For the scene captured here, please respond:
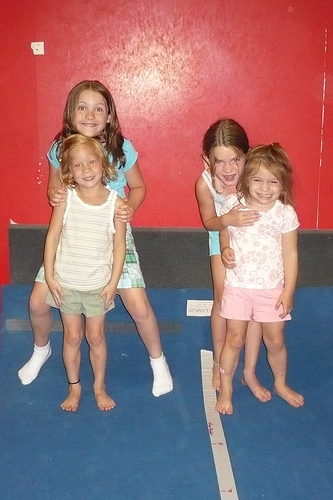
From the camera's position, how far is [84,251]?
256 centimetres

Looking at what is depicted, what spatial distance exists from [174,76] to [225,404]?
1678 mm

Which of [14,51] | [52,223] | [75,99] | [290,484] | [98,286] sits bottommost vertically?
[290,484]

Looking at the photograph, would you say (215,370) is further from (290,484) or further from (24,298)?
(24,298)

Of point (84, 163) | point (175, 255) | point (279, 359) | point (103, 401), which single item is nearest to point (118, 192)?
point (84, 163)

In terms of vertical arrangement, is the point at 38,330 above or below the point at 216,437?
above

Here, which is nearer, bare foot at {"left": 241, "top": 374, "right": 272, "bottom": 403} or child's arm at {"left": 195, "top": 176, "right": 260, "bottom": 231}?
child's arm at {"left": 195, "top": 176, "right": 260, "bottom": 231}

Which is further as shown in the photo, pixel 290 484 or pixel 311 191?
pixel 311 191

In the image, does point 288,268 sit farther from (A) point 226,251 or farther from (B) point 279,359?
(B) point 279,359

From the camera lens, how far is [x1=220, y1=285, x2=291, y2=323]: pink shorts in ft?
8.41

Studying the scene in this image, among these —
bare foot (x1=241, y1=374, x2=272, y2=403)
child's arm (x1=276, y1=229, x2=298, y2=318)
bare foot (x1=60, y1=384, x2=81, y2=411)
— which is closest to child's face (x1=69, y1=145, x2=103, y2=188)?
child's arm (x1=276, y1=229, x2=298, y2=318)

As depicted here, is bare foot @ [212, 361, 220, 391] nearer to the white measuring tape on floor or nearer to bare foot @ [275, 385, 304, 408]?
the white measuring tape on floor

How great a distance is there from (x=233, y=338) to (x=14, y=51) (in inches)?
72.9

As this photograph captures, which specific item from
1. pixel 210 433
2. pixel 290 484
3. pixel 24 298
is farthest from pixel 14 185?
pixel 290 484

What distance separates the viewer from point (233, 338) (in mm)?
2609
